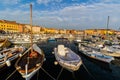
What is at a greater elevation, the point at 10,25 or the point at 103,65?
the point at 10,25

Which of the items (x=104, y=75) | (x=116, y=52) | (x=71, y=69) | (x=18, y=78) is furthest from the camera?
(x=116, y=52)

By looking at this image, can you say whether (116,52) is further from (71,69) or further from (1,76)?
(1,76)

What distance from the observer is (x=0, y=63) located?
25.2 metres

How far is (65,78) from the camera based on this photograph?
76.5 feet

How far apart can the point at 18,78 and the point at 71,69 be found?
7894 millimetres

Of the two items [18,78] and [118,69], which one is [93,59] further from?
[18,78]

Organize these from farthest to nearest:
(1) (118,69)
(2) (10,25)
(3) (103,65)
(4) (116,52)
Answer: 1. (2) (10,25)
2. (4) (116,52)
3. (3) (103,65)
4. (1) (118,69)

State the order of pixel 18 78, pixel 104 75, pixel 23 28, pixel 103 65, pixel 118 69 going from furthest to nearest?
pixel 23 28 < pixel 103 65 < pixel 118 69 < pixel 104 75 < pixel 18 78

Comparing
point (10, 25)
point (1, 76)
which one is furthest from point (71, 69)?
point (10, 25)

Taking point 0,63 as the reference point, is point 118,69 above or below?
below

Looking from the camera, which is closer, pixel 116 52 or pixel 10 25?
pixel 116 52

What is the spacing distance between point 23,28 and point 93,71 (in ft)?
461

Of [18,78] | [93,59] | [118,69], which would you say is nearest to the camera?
[18,78]

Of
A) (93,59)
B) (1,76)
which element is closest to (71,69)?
(1,76)
